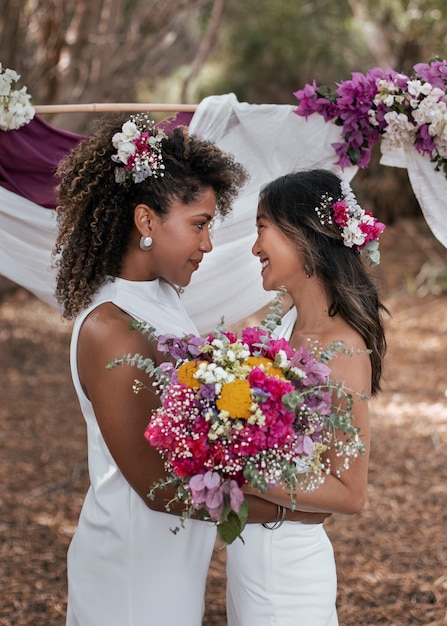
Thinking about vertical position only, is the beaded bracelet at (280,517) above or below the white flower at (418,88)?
below

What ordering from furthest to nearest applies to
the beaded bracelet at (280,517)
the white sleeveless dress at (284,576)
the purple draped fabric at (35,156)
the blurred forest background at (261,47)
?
the blurred forest background at (261,47) < the purple draped fabric at (35,156) < the white sleeveless dress at (284,576) < the beaded bracelet at (280,517)

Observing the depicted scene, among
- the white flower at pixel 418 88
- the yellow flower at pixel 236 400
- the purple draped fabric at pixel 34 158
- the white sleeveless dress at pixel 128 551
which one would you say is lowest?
the white sleeveless dress at pixel 128 551

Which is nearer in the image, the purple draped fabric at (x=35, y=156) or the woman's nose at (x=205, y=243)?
the woman's nose at (x=205, y=243)

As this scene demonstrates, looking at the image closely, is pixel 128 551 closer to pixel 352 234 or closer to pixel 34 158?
pixel 352 234

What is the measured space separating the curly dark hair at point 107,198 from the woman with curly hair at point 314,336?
252 mm

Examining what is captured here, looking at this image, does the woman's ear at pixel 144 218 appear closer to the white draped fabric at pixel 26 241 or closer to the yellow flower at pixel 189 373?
the yellow flower at pixel 189 373

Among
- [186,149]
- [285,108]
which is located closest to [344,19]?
[285,108]

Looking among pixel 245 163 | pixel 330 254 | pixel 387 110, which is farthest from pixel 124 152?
pixel 387 110

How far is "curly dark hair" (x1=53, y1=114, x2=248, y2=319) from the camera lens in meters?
2.38

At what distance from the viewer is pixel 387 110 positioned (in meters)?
3.04

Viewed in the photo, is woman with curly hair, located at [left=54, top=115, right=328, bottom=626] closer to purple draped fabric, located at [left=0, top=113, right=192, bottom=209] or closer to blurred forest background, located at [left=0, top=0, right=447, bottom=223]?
purple draped fabric, located at [left=0, top=113, right=192, bottom=209]

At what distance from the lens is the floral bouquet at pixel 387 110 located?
2977mm

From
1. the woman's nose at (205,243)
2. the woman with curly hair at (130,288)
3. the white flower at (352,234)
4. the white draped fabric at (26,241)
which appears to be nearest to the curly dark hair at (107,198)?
the woman with curly hair at (130,288)

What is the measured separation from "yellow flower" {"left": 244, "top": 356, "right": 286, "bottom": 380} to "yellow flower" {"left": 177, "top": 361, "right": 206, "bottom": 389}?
11cm
